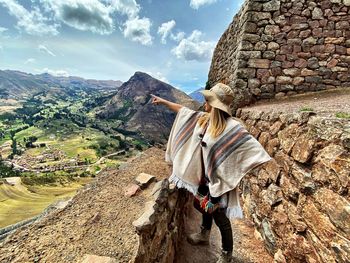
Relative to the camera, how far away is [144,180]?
441 centimetres

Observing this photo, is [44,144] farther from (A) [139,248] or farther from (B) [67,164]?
(A) [139,248]

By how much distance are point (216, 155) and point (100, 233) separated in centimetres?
175

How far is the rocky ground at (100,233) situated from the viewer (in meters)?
2.71

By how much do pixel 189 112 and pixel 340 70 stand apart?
6.26 metres

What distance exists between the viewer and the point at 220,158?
297cm

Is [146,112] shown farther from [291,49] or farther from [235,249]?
[235,249]

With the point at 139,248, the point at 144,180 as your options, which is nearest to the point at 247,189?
the point at 144,180

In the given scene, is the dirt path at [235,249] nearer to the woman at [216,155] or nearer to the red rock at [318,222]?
the woman at [216,155]

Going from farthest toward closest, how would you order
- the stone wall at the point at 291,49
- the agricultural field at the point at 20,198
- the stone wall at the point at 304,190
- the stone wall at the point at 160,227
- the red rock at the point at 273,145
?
the agricultural field at the point at 20,198, the stone wall at the point at 291,49, the red rock at the point at 273,145, the stone wall at the point at 160,227, the stone wall at the point at 304,190

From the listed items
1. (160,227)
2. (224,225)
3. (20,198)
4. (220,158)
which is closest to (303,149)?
(220,158)

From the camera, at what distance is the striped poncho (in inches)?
114

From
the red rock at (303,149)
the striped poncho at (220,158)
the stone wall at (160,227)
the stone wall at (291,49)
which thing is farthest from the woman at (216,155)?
the stone wall at (291,49)

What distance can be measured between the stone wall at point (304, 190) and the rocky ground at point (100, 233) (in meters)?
0.74

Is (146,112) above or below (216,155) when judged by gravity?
below
